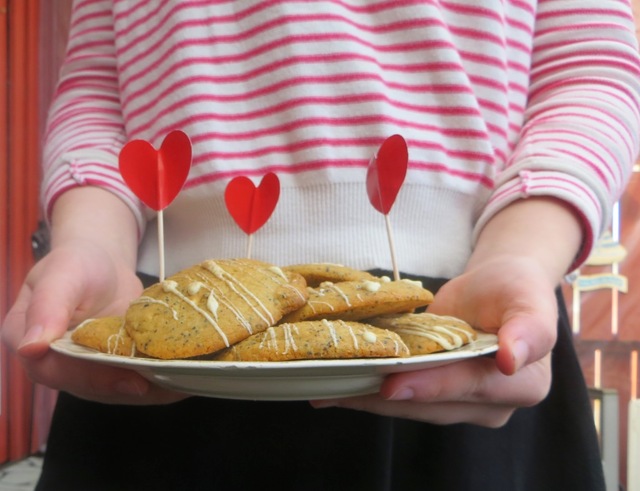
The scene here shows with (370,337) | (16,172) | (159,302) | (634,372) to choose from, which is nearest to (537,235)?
(370,337)

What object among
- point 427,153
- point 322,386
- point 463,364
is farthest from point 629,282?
point 322,386

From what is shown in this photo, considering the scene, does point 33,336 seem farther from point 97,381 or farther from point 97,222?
point 97,222

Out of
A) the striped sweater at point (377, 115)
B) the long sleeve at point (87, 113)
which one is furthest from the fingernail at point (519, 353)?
the long sleeve at point (87, 113)

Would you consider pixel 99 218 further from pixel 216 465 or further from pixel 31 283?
pixel 216 465

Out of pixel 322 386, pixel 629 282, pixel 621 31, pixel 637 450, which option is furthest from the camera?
pixel 629 282

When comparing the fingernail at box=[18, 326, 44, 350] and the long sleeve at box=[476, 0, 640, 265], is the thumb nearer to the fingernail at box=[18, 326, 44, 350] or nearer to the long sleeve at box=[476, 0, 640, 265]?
the long sleeve at box=[476, 0, 640, 265]

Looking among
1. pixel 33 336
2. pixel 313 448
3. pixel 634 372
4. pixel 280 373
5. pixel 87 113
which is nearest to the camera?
pixel 280 373
